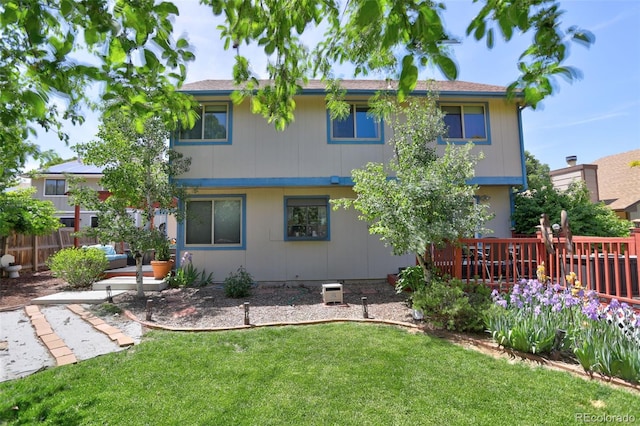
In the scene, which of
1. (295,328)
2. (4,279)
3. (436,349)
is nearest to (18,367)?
(295,328)

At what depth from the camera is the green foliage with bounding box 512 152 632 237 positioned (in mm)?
8586

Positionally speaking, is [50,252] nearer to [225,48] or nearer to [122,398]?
[122,398]

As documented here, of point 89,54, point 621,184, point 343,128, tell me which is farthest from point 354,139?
point 621,184

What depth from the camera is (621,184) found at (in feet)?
59.2

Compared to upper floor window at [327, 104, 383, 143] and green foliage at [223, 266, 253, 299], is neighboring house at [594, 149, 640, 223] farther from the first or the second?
green foliage at [223, 266, 253, 299]

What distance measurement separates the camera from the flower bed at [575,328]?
11.1ft

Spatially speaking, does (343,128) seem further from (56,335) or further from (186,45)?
(56,335)

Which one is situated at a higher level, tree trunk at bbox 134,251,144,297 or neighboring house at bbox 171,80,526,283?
neighboring house at bbox 171,80,526,283

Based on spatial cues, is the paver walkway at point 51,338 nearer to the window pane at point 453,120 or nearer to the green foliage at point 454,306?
the green foliage at point 454,306

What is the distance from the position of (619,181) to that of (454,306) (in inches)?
843

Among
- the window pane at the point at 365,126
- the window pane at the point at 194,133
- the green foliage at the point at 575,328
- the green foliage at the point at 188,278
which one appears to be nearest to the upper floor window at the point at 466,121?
the window pane at the point at 365,126

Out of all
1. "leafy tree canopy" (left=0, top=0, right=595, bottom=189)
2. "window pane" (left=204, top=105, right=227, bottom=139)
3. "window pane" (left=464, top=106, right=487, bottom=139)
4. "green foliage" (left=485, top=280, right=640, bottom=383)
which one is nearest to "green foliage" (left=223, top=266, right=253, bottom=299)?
"window pane" (left=204, top=105, right=227, bottom=139)

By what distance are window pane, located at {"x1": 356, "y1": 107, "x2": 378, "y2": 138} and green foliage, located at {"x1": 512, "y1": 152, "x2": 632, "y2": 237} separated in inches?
198

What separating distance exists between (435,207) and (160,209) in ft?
22.1
